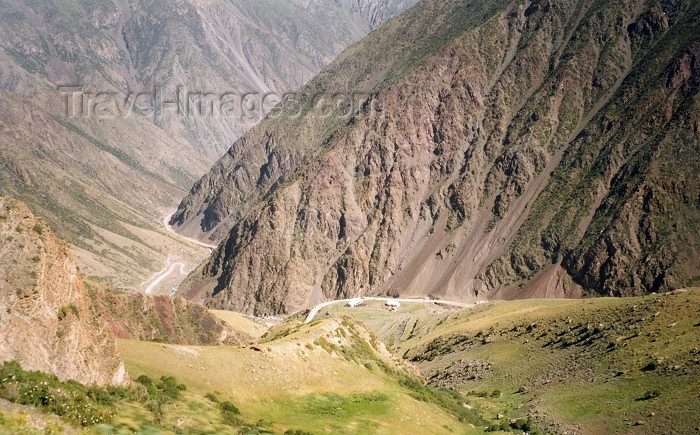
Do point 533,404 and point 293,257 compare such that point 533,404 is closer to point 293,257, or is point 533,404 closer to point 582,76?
point 293,257

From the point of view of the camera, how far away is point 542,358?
6112 centimetres

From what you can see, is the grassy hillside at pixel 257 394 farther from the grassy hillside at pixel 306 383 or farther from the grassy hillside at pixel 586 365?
the grassy hillside at pixel 586 365

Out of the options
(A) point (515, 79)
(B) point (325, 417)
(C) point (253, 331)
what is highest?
(A) point (515, 79)

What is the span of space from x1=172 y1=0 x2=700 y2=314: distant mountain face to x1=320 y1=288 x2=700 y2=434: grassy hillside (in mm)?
69686

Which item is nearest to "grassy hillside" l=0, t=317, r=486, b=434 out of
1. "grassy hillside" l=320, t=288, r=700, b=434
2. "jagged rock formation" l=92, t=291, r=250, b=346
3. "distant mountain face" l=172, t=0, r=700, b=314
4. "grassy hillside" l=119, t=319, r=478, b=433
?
"grassy hillside" l=119, t=319, r=478, b=433

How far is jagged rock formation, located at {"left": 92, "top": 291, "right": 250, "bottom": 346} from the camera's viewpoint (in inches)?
1801

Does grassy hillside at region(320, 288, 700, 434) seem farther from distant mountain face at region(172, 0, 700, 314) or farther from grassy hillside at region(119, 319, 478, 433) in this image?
distant mountain face at region(172, 0, 700, 314)

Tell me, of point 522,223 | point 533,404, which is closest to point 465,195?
point 522,223

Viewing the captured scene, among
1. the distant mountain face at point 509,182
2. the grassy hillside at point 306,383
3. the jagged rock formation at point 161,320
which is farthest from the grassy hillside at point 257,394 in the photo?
the distant mountain face at point 509,182

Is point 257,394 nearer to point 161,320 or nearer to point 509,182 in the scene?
point 161,320

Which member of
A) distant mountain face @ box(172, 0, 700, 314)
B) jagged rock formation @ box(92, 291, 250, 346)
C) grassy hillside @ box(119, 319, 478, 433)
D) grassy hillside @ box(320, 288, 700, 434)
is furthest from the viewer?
distant mountain face @ box(172, 0, 700, 314)

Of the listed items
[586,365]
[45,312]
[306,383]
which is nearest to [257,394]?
[306,383]

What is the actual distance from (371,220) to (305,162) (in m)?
37.7

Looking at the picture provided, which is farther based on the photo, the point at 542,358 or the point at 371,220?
the point at 371,220
